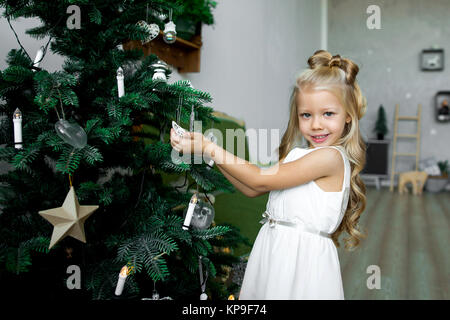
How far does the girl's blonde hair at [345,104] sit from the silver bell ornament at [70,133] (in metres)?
0.45

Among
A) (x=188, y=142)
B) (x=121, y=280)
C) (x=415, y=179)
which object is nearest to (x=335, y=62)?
(x=188, y=142)

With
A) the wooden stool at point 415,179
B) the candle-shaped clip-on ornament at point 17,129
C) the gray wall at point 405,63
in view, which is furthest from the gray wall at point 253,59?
the wooden stool at point 415,179

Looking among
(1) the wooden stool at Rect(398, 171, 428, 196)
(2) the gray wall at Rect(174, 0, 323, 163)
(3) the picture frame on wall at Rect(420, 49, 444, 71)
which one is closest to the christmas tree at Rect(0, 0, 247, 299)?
(2) the gray wall at Rect(174, 0, 323, 163)

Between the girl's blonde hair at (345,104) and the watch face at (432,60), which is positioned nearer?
the girl's blonde hair at (345,104)

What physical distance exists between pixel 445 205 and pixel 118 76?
425 centimetres

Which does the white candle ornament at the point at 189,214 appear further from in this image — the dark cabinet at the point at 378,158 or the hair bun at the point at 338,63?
the dark cabinet at the point at 378,158

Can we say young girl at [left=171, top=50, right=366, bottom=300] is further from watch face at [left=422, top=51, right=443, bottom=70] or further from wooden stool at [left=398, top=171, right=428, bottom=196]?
watch face at [left=422, top=51, right=443, bottom=70]

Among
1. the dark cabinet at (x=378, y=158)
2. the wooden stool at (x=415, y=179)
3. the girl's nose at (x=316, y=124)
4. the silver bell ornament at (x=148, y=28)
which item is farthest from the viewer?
the dark cabinet at (x=378, y=158)

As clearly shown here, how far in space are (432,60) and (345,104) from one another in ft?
17.7

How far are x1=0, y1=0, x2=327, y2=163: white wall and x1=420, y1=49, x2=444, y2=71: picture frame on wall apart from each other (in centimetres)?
213

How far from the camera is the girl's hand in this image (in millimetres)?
724

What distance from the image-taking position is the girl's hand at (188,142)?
0.72 metres

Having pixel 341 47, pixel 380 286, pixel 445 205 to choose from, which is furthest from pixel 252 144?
pixel 341 47
